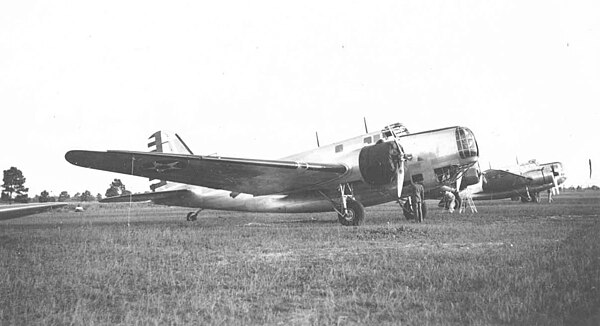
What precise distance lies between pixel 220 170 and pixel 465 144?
21.5 ft

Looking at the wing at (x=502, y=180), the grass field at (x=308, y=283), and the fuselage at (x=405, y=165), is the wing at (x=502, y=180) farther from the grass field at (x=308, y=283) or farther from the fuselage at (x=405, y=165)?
the grass field at (x=308, y=283)

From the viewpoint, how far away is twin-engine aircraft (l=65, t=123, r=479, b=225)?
1106 centimetres

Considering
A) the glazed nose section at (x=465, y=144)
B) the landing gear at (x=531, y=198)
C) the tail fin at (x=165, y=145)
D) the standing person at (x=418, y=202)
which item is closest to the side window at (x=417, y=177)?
the standing person at (x=418, y=202)

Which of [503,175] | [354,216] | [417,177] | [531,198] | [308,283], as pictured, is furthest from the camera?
[531,198]

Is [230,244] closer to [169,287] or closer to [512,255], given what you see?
[169,287]

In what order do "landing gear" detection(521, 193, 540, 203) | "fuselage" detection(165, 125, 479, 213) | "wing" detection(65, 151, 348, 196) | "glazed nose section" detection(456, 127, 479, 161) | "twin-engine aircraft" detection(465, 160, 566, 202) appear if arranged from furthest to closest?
1. "landing gear" detection(521, 193, 540, 203)
2. "twin-engine aircraft" detection(465, 160, 566, 202)
3. "fuselage" detection(165, 125, 479, 213)
4. "glazed nose section" detection(456, 127, 479, 161)
5. "wing" detection(65, 151, 348, 196)

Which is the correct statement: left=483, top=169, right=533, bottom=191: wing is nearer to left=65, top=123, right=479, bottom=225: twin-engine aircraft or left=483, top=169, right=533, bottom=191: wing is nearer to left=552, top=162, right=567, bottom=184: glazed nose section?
left=552, top=162, right=567, bottom=184: glazed nose section

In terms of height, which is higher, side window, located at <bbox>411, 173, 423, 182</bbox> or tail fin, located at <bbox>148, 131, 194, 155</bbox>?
tail fin, located at <bbox>148, 131, 194, 155</bbox>

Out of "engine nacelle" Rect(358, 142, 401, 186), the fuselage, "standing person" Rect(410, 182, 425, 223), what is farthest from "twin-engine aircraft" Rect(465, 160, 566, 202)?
"engine nacelle" Rect(358, 142, 401, 186)

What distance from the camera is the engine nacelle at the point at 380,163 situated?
11.6m

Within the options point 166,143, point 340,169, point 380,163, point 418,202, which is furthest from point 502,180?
point 166,143

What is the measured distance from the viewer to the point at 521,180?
29641 millimetres

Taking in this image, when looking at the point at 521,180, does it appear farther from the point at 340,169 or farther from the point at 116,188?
the point at 116,188

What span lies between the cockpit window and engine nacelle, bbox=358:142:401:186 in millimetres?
1797
